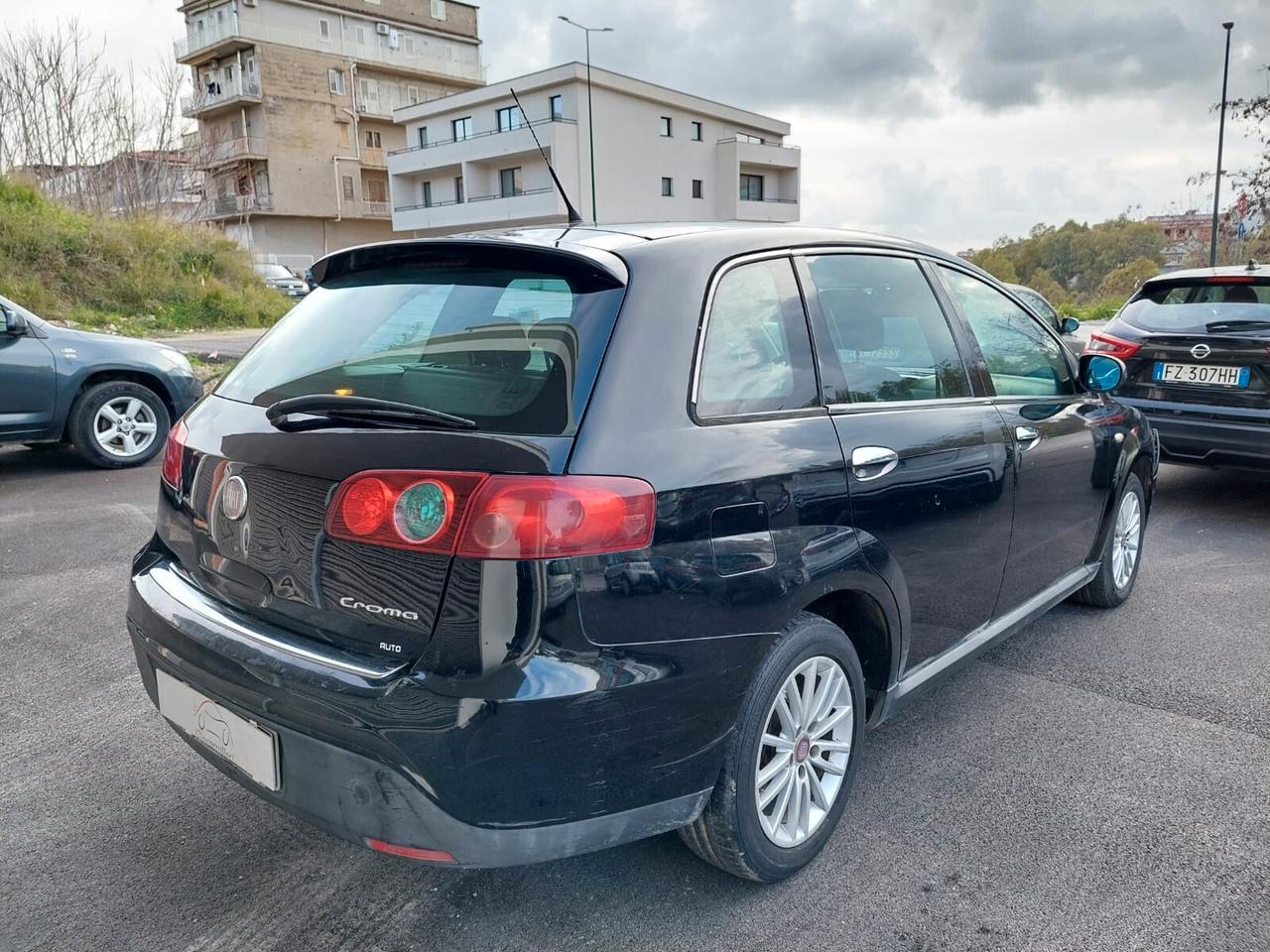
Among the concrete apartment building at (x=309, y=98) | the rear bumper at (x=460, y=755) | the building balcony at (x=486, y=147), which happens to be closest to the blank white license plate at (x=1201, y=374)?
the rear bumper at (x=460, y=755)

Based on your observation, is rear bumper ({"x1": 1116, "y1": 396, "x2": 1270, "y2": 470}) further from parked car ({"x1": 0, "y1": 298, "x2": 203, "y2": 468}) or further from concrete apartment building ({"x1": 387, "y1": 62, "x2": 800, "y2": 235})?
concrete apartment building ({"x1": 387, "y1": 62, "x2": 800, "y2": 235})

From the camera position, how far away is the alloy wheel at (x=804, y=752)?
7.62 feet

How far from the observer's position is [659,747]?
6.60 ft

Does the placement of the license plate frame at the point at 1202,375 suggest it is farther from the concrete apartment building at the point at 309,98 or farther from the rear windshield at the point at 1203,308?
the concrete apartment building at the point at 309,98

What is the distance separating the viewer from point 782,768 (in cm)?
236

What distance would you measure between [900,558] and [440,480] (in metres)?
1.38

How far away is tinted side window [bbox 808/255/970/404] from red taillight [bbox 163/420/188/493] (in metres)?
1.75

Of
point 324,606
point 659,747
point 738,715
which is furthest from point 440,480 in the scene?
point 738,715

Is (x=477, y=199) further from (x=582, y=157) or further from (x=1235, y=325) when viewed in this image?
(x=1235, y=325)

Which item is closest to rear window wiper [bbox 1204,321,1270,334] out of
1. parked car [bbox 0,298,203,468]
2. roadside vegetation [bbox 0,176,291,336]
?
parked car [bbox 0,298,203,468]

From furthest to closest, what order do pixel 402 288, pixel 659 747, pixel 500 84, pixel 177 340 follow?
pixel 500 84 → pixel 177 340 → pixel 402 288 → pixel 659 747

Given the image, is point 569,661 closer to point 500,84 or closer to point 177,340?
point 177,340

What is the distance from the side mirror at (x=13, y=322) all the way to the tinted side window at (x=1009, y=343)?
21.9 feet

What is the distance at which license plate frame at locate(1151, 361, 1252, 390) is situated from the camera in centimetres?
573
